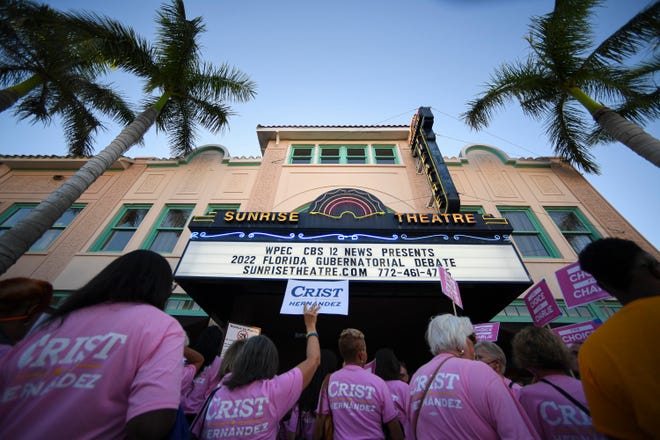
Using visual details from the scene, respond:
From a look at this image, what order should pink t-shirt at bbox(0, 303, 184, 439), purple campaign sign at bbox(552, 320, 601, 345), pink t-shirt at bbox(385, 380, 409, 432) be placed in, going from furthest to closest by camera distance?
purple campaign sign at bbox(552, 320, 601, 345)
pink t-shirt at bbox(385, 380, 409, 432)
pink t-shirt at bbox(0, 303, 184, 439)

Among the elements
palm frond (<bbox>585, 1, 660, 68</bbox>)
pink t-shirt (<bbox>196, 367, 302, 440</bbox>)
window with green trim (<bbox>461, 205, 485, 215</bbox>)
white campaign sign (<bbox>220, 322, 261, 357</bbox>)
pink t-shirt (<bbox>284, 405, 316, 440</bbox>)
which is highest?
palm frond (<bbox>585, 1, 660, 68</bbox>)

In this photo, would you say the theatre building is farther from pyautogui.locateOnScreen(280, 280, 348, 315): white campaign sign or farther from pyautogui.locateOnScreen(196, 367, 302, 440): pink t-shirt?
pyautogui.locateOnScreen(196, 367, 302, 440): pink t-shirt

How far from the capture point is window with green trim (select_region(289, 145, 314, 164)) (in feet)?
39.3

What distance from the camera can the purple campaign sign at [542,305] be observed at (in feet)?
17.2

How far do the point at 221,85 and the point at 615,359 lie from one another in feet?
38.3

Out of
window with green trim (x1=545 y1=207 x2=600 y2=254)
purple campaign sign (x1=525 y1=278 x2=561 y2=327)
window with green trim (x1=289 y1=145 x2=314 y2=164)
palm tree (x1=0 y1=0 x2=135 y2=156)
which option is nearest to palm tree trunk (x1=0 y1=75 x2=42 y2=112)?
palm tree (x1=0 y1=0 x2=135 y2=156)

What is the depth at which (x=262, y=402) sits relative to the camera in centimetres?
219

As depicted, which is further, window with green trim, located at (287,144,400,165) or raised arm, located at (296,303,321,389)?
window with green trim, located at (287,144,400,165)

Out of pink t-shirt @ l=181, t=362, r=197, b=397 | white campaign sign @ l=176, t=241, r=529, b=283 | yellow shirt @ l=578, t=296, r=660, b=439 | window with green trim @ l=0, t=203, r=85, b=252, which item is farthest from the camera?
window with green trim @ l=0, t=203, r=85, b=252

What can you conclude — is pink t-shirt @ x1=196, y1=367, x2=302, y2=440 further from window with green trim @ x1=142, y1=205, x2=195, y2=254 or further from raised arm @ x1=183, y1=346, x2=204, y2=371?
window with green trim @ x1=142, y1=205, x2=195, y2=254

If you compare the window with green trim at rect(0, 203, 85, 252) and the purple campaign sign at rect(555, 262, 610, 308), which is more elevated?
the window with green trim at rect(0, 203, 85, 252)

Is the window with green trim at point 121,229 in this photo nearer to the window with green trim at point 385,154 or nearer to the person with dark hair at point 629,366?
the window with green trim at point 385,154

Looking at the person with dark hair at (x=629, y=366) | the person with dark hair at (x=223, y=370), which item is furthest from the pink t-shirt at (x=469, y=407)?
the person with dark hair at (x=223, y=370)

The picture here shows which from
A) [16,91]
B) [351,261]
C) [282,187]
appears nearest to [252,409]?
[351,261]
